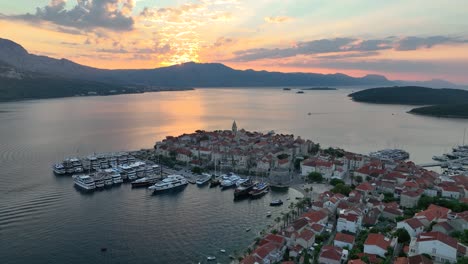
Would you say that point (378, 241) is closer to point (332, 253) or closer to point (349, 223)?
point (332, 253)

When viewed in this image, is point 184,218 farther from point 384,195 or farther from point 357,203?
point 384,195

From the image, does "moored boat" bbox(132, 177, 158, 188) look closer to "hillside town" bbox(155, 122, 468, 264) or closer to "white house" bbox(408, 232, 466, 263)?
"hillside town" bbox(155, 122, 468, 264)

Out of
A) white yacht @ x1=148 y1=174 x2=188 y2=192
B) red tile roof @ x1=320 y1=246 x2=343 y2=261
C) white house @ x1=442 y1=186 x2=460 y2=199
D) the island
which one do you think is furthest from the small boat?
the island


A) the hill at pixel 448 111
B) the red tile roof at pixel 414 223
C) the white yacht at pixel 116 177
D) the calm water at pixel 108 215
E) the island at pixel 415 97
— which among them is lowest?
the calm water at pixel 108 215

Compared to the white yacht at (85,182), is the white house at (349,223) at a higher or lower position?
higher

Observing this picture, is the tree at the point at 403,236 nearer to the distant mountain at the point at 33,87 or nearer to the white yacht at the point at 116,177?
the white yacht at the point at 116,177

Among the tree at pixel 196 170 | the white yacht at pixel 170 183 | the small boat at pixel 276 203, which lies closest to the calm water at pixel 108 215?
the small boat at pixel 276 203
